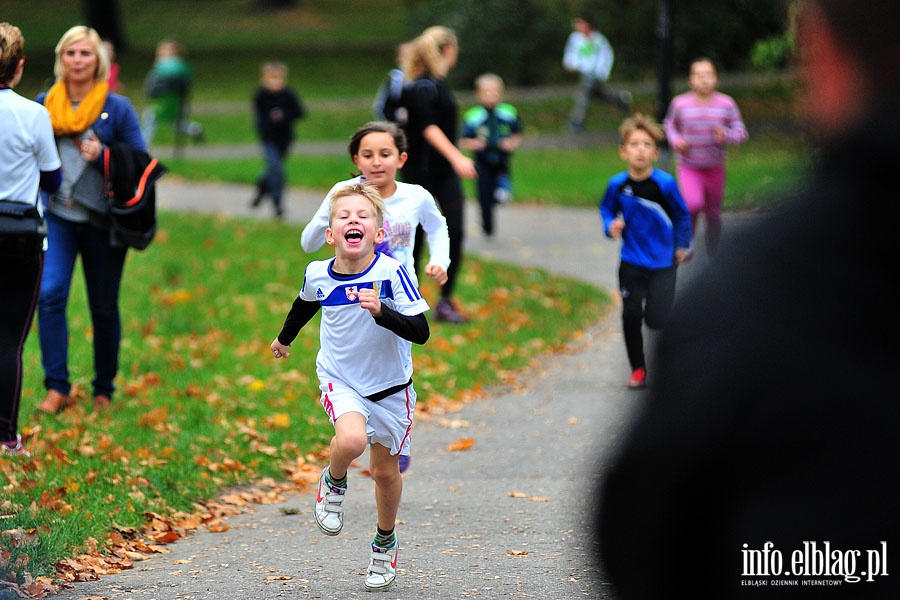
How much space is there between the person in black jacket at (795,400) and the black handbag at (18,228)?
16.9ft

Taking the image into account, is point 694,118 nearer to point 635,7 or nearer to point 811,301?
point 811,301

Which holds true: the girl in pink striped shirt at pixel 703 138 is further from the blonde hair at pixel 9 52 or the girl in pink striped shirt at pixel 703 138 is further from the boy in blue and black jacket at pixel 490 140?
the blonde hair at pixel 9 52

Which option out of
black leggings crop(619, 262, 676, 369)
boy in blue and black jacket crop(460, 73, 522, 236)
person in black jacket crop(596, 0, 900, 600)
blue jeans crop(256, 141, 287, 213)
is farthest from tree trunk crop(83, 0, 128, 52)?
person in black jacket crop(596, 0, 900, 600)

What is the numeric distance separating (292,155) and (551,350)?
13132mm

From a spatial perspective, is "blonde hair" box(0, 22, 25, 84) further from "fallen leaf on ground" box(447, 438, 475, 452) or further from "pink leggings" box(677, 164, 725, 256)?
"pink leggings" box(677, 164, 725, 256)

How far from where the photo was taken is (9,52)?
20.8 feet

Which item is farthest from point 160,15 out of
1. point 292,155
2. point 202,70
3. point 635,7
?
point 292,155

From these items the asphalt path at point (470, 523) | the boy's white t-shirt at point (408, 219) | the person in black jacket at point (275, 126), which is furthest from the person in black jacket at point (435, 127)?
the person in black jacket at point (275, 126)

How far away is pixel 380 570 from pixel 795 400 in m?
3.37

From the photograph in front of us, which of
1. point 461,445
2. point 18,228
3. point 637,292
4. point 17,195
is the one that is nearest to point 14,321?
point 18,228

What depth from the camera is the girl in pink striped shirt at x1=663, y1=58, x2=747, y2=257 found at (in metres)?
10.7

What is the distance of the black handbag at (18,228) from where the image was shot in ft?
20.6

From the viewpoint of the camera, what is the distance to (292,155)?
875 inches

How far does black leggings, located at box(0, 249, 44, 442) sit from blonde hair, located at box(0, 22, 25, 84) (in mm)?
886
